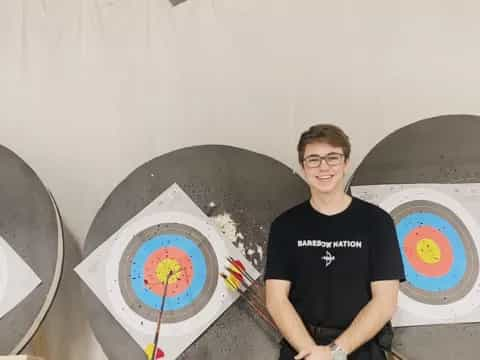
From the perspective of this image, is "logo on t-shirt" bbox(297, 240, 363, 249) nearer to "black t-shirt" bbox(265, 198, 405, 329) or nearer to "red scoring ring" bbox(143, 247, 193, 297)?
"black t-shirt" bbox(265, 198, 405, 329)

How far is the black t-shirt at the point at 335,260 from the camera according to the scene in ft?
4.34

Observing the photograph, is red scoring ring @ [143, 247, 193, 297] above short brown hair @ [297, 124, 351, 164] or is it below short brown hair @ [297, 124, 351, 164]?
below

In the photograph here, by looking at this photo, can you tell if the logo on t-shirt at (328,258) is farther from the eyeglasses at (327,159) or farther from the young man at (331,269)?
the eyeglasses at (327,159)

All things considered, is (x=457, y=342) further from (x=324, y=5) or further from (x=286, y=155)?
(x=324, y=5)

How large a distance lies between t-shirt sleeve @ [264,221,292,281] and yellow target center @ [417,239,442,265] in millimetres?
389

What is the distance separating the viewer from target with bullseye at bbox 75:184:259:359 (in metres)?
1.50

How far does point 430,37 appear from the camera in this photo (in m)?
1.90

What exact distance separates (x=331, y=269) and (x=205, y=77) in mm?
759

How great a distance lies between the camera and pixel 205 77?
1841 millimetres

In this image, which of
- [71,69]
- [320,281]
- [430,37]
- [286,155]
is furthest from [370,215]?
[71,69]

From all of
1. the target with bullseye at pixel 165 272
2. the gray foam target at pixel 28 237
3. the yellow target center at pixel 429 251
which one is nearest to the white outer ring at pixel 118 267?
the target with bullseye at pixel 165 272

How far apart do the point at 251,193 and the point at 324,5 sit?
2.21ft

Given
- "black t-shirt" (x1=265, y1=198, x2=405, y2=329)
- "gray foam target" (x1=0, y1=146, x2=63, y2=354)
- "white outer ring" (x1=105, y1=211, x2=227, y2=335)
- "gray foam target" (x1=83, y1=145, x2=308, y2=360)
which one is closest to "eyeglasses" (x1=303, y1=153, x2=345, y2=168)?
"black t-shirt" (x1=265, y1=198, x2=405, y2=329)

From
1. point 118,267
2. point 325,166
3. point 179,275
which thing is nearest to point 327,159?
point 325,166
